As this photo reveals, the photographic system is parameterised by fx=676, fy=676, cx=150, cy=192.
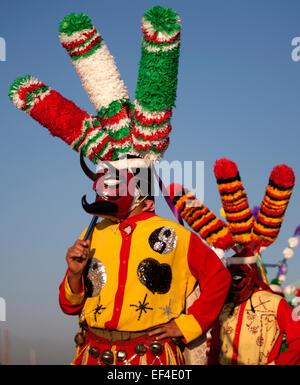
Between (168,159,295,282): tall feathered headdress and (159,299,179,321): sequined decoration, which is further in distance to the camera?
(168,159,295,282): tall feathered headdress

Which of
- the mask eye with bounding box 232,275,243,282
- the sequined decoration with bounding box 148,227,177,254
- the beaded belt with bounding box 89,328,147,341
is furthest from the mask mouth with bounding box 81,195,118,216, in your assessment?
the mask eye with bounding box 232,275,243,282

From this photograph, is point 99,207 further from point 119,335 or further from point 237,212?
point 237,212

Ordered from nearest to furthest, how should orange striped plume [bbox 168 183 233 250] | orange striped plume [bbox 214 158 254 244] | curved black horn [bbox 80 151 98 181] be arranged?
curved black horn [bbox 80 151 98 181]
orange striped plume [bbox 214 158 254 244]
orange striped plume [bbox 168 183 233 250]

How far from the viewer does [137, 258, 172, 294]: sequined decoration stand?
3988mm

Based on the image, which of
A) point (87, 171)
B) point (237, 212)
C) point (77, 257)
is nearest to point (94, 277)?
point (77, 257)

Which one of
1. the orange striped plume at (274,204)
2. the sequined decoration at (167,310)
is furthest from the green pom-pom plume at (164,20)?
the orange striped plume at (274,204)

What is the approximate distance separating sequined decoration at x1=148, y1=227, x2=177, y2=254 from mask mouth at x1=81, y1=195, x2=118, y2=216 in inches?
11.6

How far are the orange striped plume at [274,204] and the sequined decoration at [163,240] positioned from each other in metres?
1.81

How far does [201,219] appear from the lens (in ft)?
20.0

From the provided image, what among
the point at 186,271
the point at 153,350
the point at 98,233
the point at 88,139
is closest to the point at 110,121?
the point at 88,139

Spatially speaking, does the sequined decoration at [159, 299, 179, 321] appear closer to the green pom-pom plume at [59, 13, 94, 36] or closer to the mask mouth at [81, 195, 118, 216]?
the mask mouth at [81, 195, 118, 216]

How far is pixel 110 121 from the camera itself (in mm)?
4305

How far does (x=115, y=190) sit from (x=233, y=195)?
1.80m
